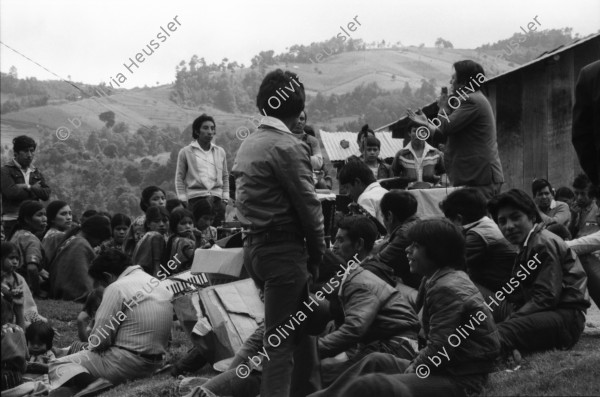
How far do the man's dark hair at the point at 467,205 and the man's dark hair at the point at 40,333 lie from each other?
13.3 feet

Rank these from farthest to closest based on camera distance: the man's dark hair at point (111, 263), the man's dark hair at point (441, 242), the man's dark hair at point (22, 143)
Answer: the man's dark hair at point (22, 143) < the man's dark hair at point (111, 263) < the man's dark hair at point (441, 242)

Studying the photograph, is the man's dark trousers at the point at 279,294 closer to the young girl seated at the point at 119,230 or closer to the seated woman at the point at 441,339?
the seated woman at the point at 441,339

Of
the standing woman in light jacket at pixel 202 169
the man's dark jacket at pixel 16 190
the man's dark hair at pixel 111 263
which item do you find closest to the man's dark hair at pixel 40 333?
the man's dark hair at pixel 111 263

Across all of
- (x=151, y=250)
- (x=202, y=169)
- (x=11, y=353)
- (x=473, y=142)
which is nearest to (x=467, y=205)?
(x=473, y=142)

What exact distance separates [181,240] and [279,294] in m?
4.97

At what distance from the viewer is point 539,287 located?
24.2ft

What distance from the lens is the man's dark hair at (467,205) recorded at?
8.10m

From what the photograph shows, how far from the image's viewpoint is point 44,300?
12.3m

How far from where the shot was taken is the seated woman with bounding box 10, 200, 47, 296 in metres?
12.1

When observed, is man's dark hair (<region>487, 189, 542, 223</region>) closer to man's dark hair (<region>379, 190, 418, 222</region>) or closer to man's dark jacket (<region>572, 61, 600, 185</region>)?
man's dark hair (<region>379, 190, 418, 222</region>)

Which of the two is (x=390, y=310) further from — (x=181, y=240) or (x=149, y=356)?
(x=181, y=240)

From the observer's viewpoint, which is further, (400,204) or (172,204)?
(172,204)

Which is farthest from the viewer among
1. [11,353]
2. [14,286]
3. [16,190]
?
[16,190]

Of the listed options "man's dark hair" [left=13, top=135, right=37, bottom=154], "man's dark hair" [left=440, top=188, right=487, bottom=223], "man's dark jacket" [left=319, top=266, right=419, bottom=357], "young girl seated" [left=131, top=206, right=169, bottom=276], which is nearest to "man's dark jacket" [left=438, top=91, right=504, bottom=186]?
"man's dark hair" [left=440, top=188, right=487, bottom=223]
